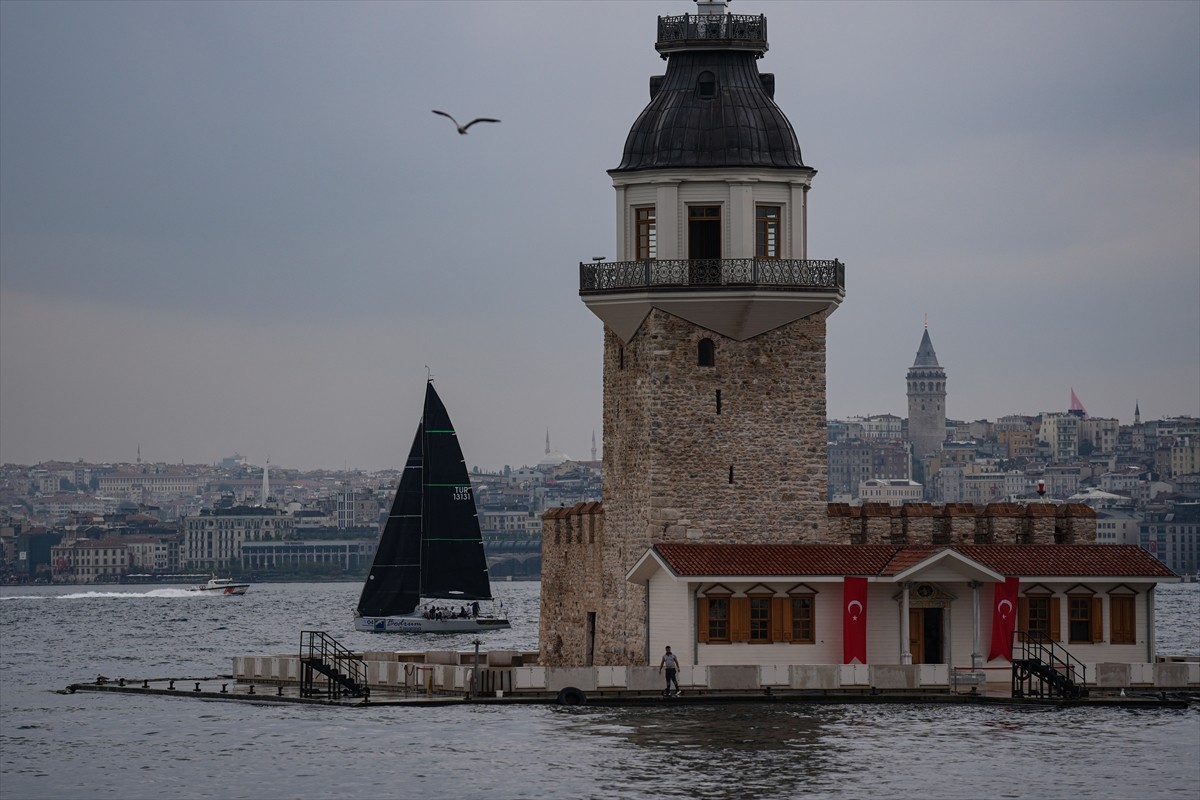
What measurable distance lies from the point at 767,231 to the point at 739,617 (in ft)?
32.2

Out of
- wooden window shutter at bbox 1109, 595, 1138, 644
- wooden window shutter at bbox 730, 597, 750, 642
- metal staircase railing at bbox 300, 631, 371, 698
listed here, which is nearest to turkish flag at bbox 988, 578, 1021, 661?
wooden window shutter at bbox 1109, 595, 1138, 644

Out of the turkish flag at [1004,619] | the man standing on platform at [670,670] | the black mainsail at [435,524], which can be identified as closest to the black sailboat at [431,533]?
the black mainsail at [435,524]

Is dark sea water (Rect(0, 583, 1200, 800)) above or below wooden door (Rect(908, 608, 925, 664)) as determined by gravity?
below

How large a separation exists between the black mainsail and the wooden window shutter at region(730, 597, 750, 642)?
190ft

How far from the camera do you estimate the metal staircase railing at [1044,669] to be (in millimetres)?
54375

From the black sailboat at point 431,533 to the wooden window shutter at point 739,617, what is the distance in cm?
5785

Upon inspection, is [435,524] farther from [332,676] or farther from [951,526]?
[951,526]

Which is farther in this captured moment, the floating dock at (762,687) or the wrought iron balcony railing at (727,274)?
the wrought iron balcony railing at (727,274)

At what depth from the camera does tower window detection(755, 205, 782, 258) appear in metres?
59.9

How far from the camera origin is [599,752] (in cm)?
4825

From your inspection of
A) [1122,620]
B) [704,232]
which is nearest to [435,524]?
[704,232]

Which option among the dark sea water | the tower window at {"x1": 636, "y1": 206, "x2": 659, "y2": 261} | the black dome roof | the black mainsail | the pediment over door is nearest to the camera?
the dark sea water

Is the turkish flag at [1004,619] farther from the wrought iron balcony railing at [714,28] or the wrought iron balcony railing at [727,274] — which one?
the wrought iron balcony railing at [714,28]

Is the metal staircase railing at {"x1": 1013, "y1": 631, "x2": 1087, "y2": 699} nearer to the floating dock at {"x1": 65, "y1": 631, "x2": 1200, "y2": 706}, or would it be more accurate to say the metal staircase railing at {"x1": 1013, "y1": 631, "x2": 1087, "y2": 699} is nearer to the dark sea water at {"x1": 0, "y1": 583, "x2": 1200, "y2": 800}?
the floating dock at {"x1": 65, "y1": 631, "x2": 1200, "y2": 706}
